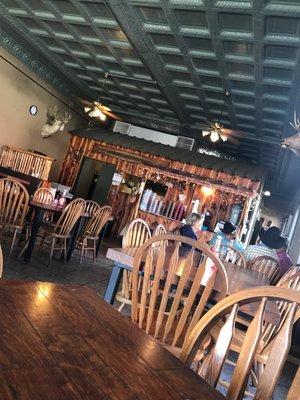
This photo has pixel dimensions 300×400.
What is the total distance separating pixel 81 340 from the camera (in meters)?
0.85

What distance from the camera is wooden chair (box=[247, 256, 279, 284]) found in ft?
13.7

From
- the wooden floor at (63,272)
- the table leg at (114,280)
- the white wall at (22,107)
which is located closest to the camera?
the table leg at (114,280)

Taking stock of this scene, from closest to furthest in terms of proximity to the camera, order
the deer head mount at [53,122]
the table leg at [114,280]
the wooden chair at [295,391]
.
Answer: the wooden chair at [295,391] < the table leg at [114,280] < the deer head mount at [53,122]

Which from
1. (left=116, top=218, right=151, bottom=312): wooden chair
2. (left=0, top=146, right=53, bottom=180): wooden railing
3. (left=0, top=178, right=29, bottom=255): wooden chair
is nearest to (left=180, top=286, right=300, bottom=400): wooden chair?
(left=116, top=218, right=151, bottom=312): wooden chair

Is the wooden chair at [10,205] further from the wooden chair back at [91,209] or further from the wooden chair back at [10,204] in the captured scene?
the wooden chair back at [91,209]

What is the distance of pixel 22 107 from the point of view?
950cm

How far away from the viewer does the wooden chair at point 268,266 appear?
4.16 metres

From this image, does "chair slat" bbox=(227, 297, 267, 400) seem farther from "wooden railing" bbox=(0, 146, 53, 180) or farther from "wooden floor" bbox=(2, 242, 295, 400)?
"wooden railing" bbox=(0, 146, 53, 180)

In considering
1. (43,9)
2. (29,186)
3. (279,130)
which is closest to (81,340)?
(29,186)

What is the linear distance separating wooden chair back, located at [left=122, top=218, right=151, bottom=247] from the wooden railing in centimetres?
566

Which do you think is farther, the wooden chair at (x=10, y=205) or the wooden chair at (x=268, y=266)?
the wooden chair at (x=10, y=205)

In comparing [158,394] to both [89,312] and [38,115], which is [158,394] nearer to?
[89,312]

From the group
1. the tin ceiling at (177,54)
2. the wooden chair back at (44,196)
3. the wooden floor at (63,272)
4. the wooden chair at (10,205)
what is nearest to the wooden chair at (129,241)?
the wooden floor at (63,272)

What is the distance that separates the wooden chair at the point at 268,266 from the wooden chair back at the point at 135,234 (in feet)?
5.95
